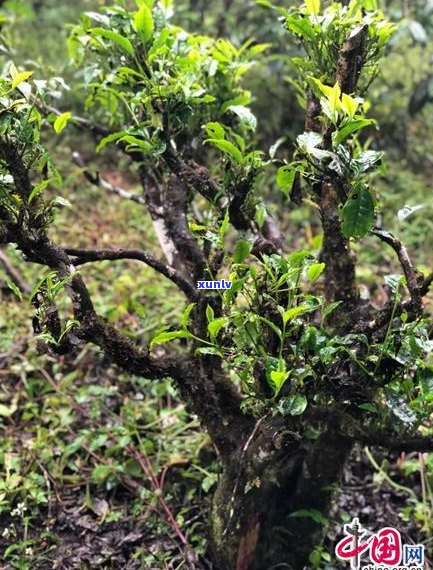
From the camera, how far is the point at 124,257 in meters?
1.29

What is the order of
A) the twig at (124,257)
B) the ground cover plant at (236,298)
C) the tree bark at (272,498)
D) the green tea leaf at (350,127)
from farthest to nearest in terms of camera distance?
the tree bark at (272,498)
the twig at (124,257)
the ground cover plant at (236,298)
the green tea leaf at (350,127)

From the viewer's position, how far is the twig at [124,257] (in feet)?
4.17

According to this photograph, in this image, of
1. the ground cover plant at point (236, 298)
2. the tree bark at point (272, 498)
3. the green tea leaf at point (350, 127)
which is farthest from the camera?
the tree bark at point (272, 498)

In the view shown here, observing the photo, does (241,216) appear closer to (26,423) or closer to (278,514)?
(278,514)

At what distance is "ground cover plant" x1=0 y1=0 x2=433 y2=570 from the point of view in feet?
3.78

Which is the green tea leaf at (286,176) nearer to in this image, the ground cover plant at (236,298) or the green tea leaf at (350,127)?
the ground cover plant at (236,298)

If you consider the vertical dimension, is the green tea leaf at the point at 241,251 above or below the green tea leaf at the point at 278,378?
above

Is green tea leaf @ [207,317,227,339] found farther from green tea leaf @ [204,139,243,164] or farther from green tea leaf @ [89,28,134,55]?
green tea leaf @ [89,28,134,55]

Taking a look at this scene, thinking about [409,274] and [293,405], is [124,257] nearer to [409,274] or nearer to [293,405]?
[293,405]

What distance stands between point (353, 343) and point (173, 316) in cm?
119

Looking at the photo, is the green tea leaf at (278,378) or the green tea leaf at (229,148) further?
the green tea leaf at (229,148)

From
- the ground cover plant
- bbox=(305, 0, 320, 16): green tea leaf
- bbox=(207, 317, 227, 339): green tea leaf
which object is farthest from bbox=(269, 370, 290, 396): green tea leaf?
bbox=(305, 0, 320, 16): green tea leaf

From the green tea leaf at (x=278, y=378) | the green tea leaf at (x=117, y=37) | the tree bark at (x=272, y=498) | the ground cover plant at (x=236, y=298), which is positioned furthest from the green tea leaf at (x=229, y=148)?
the tree bark at (x=272, y=498)

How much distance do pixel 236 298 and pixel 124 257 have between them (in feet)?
0.85
